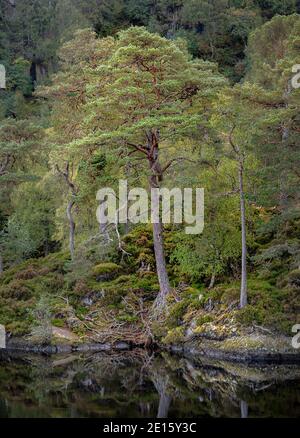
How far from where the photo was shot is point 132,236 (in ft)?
77.3

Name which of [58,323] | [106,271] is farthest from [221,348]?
[106,271]

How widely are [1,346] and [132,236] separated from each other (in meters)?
6.68

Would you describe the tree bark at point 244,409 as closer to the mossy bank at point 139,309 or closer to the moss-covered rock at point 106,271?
the mossy bank at point 139,309

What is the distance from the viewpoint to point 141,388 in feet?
45.7

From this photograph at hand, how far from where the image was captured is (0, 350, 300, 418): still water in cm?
1184

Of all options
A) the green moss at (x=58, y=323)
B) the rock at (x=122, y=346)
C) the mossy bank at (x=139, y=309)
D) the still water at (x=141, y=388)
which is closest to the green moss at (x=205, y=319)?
the mossy bank at (x=139, y=309)

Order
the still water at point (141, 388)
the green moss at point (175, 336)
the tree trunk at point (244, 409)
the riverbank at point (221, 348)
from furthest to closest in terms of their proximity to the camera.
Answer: the green moss at point (175, 336), the riverbank at point (221, 348), the still water at point (141, 388), the tree trunk at point (244, 409)

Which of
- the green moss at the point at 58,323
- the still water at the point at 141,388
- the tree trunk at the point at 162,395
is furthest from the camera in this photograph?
the green moss at the point at 58,323

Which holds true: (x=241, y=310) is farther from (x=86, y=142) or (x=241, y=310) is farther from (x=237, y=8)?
(x=237, y=8)

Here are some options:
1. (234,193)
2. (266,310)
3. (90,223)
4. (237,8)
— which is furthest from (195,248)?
(237,8)

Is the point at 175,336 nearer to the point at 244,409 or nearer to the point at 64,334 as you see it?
the point at 64,334

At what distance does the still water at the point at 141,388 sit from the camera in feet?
38.9

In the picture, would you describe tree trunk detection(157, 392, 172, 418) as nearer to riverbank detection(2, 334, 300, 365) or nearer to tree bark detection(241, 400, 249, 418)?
tree bark detection(241, 400, 249, 418)

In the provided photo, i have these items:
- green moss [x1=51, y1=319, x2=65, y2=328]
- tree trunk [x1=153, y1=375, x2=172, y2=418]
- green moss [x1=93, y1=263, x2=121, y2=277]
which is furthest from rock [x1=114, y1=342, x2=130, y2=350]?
tree trunk [x1=153, y1=375, x2=172, y2=418]
